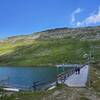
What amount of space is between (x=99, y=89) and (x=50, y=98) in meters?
12.6

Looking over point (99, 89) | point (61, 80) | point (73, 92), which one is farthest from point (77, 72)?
point (73, 92)

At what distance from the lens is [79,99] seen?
36.9m

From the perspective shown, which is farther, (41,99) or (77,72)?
(77,72)

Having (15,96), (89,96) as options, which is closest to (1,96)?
(15,96)

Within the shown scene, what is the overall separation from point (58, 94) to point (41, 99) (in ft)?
10.1

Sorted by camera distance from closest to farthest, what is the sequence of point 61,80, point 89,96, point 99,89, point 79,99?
point 79,99, point 89,96, point 99,89, point 61,80

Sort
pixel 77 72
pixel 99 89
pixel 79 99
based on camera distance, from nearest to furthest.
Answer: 1. pixel 79 99
2. pixel 99 89
3. pixel 77 72

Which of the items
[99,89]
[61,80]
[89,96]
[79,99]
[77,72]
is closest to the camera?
[79,99]

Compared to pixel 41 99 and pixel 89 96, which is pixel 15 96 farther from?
pixel 89 96

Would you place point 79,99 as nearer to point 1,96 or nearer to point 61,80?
point 1,96

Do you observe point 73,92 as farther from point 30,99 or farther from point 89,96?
point 30,99

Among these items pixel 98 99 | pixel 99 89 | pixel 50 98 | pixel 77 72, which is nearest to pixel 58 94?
pixel 50 98

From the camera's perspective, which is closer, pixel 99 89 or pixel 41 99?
pixel 41 99

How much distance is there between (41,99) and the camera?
38000 millimetres
